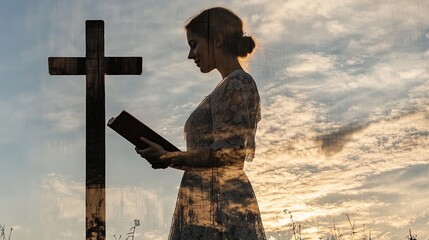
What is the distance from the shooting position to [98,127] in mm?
5359

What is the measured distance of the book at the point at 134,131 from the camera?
481 centimetres

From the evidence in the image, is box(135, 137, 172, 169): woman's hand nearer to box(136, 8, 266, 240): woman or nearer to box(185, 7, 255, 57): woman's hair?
box(136, 8, 266, 240): woman

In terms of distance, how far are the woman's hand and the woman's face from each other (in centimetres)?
66

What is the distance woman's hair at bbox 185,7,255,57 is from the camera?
16.7ft

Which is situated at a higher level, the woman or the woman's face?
the woman's face

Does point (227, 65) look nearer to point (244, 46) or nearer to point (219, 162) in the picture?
point (244, 46)

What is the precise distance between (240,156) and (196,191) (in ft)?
1.28

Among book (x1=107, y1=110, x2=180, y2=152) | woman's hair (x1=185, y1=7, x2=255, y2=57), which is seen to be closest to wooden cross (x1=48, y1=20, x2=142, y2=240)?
book (x1=107, y1=110, x2=180, y2=152)

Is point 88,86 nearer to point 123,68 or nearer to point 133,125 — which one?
point 123,68

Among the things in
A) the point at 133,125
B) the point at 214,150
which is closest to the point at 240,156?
the point at 214,150

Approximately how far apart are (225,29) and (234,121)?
68 cm

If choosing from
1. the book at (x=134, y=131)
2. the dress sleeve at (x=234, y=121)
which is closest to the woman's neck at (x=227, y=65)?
the dress sleeve at (x=234, y=121)

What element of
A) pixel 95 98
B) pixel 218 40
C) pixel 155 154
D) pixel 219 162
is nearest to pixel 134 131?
pixel 155 154

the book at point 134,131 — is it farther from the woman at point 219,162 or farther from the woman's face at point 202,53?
the woman's face at point 202,53
